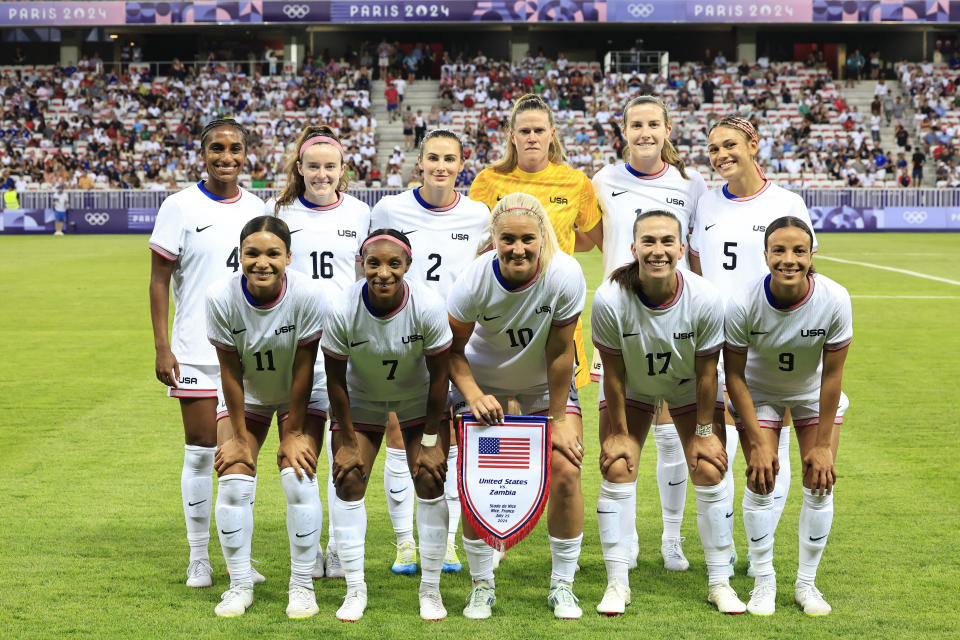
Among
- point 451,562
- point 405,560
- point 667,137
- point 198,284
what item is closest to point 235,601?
point 405,560

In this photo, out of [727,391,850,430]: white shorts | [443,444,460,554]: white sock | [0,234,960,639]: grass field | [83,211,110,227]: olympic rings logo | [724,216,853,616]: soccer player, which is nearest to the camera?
[0,234,960,639]: grass field

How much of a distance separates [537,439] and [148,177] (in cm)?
3394

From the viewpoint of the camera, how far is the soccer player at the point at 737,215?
523cm

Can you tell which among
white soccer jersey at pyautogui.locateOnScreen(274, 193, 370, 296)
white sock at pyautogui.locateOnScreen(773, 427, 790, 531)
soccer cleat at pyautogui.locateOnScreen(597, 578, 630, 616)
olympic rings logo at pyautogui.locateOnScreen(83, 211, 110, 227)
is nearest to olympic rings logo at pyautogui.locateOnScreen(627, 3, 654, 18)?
olympic rings logo at pyautogui.locateOnScreen(83, 211, 110, 227)

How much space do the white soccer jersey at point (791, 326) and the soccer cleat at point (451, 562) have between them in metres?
1.87

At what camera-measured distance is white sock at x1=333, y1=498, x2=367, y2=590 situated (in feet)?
15.0

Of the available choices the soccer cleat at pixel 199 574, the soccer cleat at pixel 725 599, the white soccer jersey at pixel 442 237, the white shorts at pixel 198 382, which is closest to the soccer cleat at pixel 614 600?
the soccer cleat at pixel 725 599

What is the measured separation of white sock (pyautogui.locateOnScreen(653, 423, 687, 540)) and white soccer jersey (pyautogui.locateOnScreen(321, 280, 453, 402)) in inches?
56.5

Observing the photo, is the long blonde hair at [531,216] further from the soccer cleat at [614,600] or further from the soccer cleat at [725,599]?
the soccer cleat at [725,599]

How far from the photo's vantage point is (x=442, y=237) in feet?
17.4

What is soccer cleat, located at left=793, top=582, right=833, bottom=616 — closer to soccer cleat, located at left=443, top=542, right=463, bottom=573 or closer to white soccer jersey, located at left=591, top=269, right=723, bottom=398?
white soccer jersey, located at left=591, top=269, right=723, bottom=398

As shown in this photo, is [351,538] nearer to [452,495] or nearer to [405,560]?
[405,560]

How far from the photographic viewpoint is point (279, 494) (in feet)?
21.6

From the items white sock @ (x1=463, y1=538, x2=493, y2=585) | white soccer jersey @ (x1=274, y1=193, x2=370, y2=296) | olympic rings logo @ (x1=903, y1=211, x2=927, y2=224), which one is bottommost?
white sock @ (x1=463, y1=538, x2=493, y2=585)
